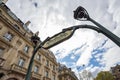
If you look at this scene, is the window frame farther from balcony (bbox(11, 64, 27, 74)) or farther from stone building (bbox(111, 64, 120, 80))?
stone building (bbox(111, 64, 120, 80))

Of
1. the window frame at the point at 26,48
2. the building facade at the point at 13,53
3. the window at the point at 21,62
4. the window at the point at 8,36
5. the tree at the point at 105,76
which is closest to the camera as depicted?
the building facade at the point at 13,53

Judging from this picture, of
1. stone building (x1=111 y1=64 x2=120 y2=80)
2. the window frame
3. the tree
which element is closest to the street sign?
the window frame

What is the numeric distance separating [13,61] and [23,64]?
2.35 metres

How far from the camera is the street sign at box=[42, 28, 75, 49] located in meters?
3.95

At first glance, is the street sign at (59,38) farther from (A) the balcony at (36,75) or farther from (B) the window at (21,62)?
(A) the balcony at (36,75)

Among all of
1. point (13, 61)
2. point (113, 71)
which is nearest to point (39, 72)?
point (13, 61)

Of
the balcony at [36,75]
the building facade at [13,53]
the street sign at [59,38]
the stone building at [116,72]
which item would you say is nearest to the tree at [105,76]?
the stone building at [116,72]

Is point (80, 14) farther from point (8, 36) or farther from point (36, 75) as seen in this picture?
point (36, 75)

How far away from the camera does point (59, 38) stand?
164 inches

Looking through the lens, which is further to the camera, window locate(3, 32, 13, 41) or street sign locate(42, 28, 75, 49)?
window locate(3, 32, 13, 41)

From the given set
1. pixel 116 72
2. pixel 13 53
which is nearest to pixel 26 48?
pixel 13 53

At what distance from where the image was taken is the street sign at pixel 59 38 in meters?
3.95

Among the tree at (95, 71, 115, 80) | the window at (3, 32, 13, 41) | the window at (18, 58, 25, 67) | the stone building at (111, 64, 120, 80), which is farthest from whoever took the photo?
the stone building at (111, 64, 120, 80)

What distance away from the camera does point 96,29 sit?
11.3 ft
